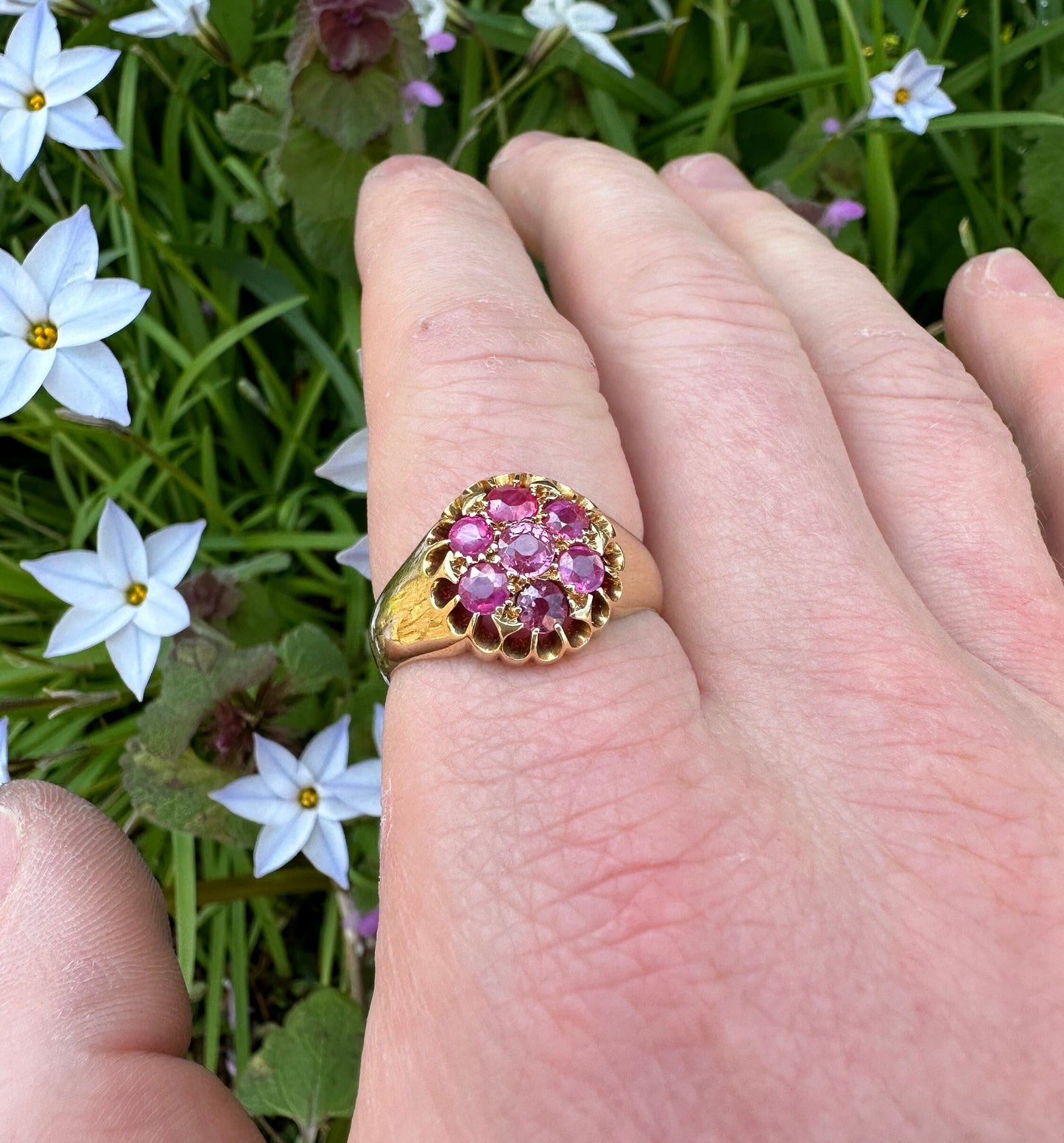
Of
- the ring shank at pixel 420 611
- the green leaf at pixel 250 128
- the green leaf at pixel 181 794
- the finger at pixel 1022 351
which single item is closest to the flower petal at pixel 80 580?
the green leaf at pixel 181 794

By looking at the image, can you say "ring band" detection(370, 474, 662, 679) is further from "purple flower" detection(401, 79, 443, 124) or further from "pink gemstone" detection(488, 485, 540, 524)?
"purple flower" detection(401, 79, 443, 124)

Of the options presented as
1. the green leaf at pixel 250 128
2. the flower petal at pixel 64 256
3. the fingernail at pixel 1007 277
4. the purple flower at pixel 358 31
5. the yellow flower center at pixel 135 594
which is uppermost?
the purple flower at pixel 358 31

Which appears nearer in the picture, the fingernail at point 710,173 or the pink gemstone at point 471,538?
the pink gemstone at point 471,538

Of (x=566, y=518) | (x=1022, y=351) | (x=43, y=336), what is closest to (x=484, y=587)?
(x=566, y=518)

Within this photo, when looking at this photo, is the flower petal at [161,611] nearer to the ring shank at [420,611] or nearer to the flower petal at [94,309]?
the flower petal at [94,309]

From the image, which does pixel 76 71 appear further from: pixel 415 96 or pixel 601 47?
pixel 601 47

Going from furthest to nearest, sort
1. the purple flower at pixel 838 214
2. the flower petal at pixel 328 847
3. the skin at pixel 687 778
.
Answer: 1. the purple flower at pixel 838 214
2. the flower petal at pixel 328 847
3. the skin at pixel 687 778
